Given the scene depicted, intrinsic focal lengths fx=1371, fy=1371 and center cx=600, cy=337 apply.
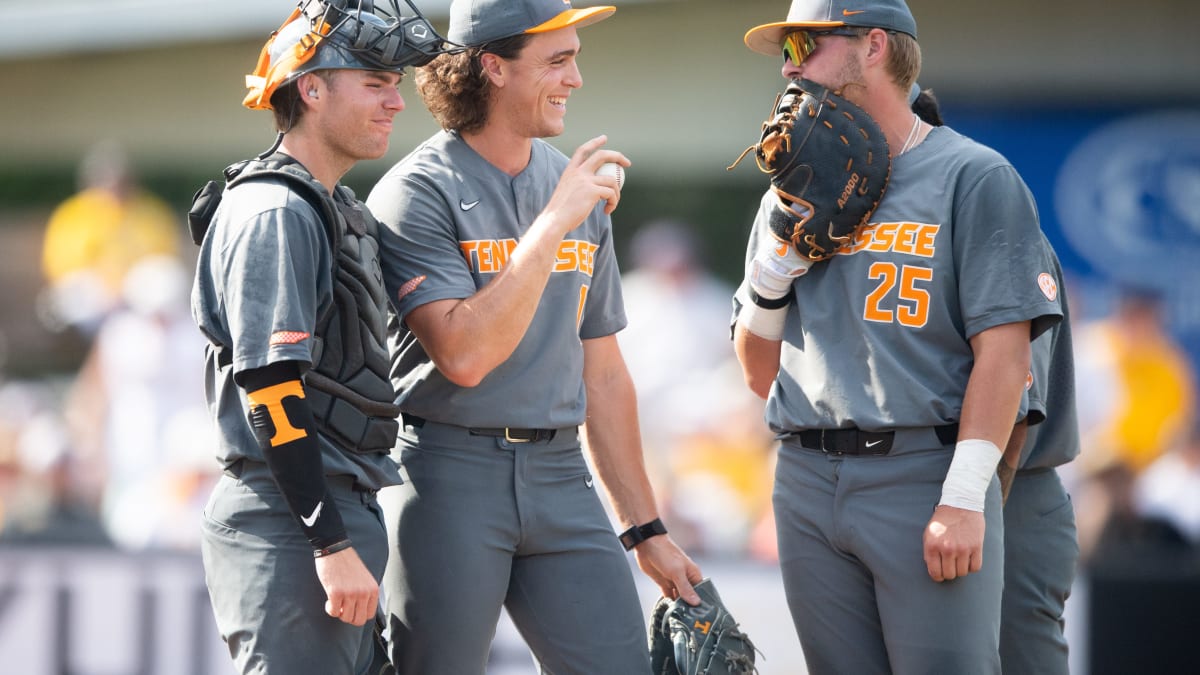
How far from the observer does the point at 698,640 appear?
3607 millimetres

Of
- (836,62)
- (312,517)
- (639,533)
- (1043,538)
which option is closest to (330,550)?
(312,517)

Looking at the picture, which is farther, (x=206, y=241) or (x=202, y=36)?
(x=202, y=36)

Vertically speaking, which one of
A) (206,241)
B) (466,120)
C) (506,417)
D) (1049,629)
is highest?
(466,120)

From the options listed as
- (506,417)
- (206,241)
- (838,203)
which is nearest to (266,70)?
(206,241)

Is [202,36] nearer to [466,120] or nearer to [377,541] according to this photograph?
[466,120]

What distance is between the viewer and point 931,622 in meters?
3.07

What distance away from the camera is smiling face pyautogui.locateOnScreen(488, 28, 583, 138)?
11.4ft

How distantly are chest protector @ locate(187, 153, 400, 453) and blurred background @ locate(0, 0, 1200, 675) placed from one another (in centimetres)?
323

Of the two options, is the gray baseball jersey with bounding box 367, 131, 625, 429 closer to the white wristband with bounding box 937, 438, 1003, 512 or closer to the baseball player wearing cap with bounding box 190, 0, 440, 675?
the baseball player wearing cap with bounding box 190, 0, 440, 675

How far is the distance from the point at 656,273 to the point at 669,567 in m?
5.66

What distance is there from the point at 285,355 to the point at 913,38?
5.53 feet

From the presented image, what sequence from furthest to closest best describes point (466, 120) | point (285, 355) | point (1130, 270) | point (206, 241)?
point (1130, 270)
point (466, 120)
point (206, 241)
point (285, 355)

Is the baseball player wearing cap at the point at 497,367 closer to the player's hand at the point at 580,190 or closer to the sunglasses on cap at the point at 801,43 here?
the player's hand at the point at 580,190

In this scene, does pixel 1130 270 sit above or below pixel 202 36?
below
